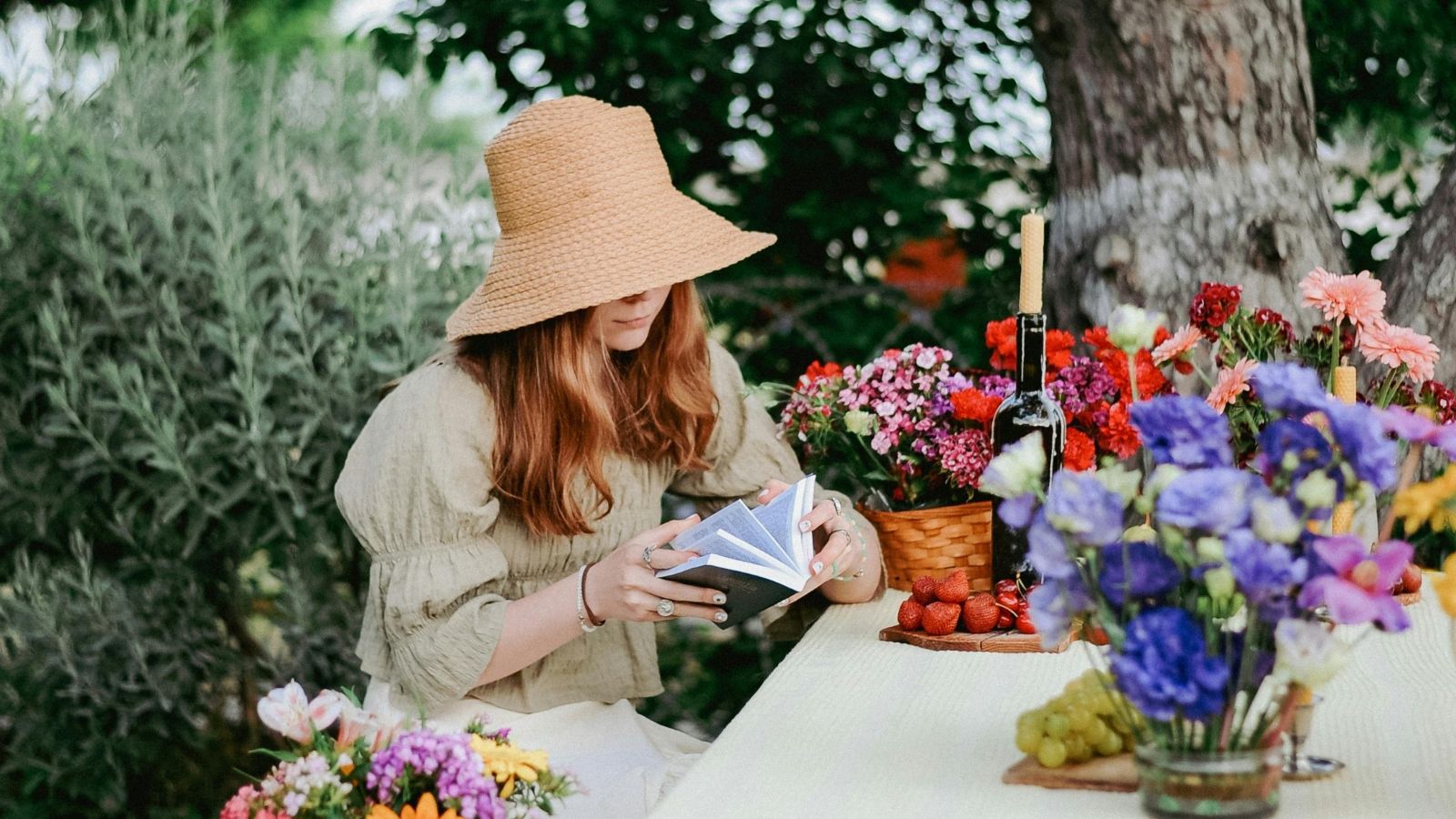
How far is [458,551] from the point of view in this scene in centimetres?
220

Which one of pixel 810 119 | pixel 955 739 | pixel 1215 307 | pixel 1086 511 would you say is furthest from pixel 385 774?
pixel 810 119

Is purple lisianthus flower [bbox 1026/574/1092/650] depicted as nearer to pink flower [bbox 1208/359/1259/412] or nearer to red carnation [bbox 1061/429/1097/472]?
pink flower [bbox 1208/359/1259/412]

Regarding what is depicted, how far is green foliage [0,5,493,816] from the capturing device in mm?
3250

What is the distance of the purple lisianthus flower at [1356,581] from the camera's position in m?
1.12

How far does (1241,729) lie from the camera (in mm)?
1236

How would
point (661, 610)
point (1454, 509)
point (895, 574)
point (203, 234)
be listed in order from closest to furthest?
point (1454, 509) < point (661, 610) < point (895, 574) < point (203, 234)

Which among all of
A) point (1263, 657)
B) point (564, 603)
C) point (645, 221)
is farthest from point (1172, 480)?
point (645, 221)

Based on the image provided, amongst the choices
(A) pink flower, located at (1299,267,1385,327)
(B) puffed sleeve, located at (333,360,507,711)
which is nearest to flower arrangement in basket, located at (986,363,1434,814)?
(A) pink flower, located at (1299,267,1385,327)

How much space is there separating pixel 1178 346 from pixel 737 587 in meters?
0.72

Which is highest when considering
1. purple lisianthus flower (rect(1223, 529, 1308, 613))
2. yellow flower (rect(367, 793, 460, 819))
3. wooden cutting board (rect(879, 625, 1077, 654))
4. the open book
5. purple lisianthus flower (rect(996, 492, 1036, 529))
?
purple lisianthus flower (rect(996, 492, 1036, 529))

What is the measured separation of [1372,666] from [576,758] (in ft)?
3.74

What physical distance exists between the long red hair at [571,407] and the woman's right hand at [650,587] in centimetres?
27

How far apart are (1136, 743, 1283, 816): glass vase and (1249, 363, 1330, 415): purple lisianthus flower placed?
0.29 metres

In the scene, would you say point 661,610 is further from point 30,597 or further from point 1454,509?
point 30,597
